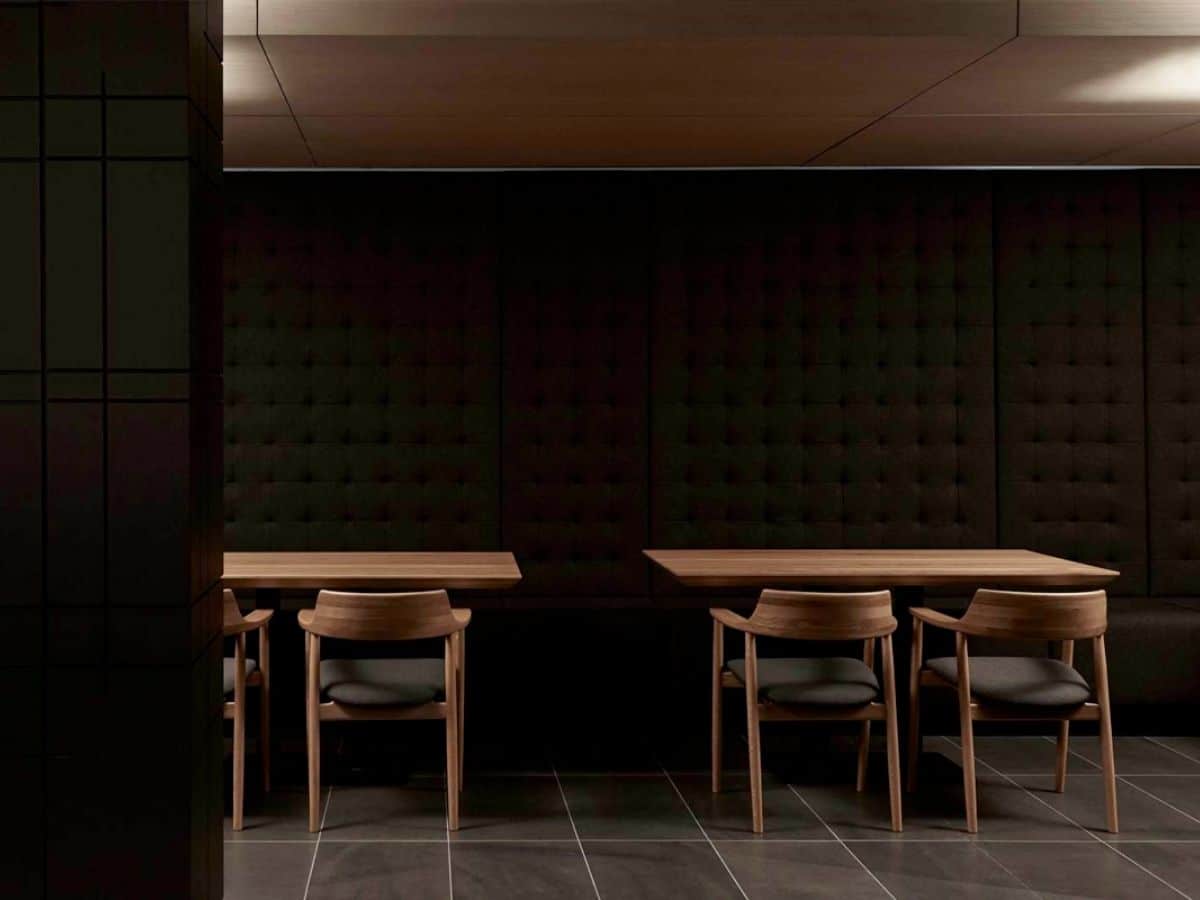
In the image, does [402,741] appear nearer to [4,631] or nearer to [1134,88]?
[4,631]

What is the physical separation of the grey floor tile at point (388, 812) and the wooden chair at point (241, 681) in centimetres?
31

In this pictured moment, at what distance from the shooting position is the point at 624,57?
13.4 feet

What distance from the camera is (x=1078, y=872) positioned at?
3828 millimetres

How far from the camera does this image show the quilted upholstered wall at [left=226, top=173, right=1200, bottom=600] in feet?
19.1

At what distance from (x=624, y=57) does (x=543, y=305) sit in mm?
1944

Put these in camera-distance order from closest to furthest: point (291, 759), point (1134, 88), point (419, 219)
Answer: point (1134, 88), point (291, 759), point (419, 219)

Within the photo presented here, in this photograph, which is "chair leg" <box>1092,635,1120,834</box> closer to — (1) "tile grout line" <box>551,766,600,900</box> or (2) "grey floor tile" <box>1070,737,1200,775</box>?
(2) "grey floor tile" <box>1070,737,1200,775</box>

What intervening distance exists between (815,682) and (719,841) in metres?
0.62

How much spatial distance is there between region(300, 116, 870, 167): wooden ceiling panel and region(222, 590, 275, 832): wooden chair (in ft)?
6.39

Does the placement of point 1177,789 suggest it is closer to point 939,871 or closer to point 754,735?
point 939,871

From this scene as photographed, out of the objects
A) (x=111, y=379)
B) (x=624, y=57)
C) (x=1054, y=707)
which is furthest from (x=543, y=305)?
(x=111, y=379)

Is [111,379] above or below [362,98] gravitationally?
below

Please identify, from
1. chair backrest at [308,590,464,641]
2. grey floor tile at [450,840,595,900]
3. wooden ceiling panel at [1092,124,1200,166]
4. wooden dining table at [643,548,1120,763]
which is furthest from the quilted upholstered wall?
grey floor tile at [450,840,595,900]

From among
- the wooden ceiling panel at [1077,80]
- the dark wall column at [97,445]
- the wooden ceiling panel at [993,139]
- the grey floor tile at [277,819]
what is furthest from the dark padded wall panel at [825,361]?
the dark wall column at [97,445]
